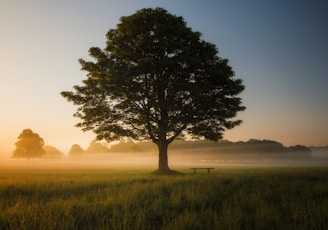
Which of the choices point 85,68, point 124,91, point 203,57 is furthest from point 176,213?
point 85,68

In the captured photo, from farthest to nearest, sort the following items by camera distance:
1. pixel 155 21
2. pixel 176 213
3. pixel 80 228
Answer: pixel 155 21, pixel 176 213, pixel 80 228

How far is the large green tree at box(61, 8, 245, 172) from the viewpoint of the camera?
24.3 m

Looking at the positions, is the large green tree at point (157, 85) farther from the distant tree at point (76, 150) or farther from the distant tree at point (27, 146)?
the distant tree at point (76, 150)

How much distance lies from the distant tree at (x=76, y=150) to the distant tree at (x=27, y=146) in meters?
98.1

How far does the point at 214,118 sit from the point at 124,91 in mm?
10910

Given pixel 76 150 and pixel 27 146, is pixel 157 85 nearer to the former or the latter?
pixel 27 146

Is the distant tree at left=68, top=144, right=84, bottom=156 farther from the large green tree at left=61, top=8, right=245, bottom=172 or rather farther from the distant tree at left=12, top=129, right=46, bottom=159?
the large green tree at left=61, top=8, right=245, bottom=172

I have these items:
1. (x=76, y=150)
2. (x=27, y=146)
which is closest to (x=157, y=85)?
(x=27, y=146)

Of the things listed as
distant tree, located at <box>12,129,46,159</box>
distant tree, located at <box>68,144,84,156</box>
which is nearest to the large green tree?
distant tree, located at <box>12,129,46,159</box>

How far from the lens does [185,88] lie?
24.1 m

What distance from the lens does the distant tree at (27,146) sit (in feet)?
287

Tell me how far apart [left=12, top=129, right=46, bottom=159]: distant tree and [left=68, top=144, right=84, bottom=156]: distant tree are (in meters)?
98.1

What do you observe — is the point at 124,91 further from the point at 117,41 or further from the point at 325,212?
the point at 325,212

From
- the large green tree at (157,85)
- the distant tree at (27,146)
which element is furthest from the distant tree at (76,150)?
the large green tree at (157,85)
